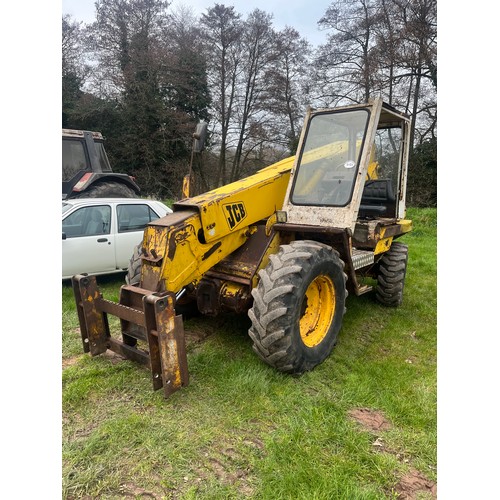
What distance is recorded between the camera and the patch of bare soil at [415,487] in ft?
7.60

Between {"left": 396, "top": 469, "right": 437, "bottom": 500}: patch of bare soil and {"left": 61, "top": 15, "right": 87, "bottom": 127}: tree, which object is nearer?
{"left": 396, "top": 469, "right": 437, "bottom": 500}: patch of bare soil

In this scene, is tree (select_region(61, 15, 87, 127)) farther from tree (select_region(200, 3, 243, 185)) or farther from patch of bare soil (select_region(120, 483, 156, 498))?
patch of bare soil (select_region(120, 483, 156, 498))

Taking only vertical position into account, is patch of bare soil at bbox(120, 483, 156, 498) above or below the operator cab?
below

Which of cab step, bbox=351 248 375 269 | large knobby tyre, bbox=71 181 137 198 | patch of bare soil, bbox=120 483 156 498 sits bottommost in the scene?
patch of bare soil, bbox=120 483 156 498

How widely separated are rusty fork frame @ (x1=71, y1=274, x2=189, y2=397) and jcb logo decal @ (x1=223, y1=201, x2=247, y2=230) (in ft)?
3.43

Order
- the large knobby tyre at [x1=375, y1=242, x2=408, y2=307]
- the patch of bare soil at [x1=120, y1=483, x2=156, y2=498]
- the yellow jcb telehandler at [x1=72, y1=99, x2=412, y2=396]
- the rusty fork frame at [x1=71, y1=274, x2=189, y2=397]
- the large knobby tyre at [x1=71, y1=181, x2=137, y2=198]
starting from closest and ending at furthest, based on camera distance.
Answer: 1. the patch of bare soil at [x1=120, y1=483, x2=156, y2=498]
2. the rusty fork frame at [x1=71, y1=274, x2=189, y2=397]
3. the yellow jcb telehandler at [x1=72, y1=99, x2=412, y2=396]
4. the large knobby tyre at [x1=375, y1=242, x2=408, y2=307]
5. the large knobby tyre at [x1=71, y1=181, x2=137, y2=198]

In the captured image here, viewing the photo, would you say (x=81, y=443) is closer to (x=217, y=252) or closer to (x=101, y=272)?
(x=217, y=252)

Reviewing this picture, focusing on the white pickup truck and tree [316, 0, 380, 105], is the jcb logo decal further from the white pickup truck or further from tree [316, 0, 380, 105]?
tree [316, 0, 380, 105]

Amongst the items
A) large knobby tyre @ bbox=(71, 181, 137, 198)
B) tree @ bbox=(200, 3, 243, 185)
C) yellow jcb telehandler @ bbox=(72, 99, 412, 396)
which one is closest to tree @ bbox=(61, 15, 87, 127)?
tree @ bbox=(200, 3, 243, 185)

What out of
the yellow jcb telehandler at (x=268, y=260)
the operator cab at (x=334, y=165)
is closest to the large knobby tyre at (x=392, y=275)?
the yellow jcb telehandler at (x=268, y=260)

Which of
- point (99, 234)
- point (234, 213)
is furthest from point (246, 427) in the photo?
point (99, 234)

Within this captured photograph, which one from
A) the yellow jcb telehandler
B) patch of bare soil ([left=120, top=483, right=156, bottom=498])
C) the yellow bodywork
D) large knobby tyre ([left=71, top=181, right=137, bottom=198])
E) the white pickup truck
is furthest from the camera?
large knobby tyre ([left=71, top=181, right=137, bottom=198])

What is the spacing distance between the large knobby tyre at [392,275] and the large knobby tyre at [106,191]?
5.49 m

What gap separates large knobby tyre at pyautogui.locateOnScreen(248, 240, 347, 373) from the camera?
3209mm
